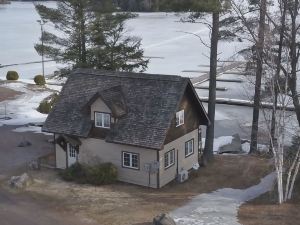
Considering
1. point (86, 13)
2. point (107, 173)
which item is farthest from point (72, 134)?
point (86, 13)

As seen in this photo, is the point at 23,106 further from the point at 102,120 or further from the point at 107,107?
the point at 107,107

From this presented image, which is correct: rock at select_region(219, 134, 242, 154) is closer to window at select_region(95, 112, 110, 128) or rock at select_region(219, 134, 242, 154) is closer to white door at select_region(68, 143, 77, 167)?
window at select_region(95, 112, 110, 128)

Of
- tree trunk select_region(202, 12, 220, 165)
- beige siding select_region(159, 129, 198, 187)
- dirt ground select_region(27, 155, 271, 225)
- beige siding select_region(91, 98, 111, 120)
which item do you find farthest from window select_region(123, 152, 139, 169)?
tree trunk select_region(202, 12, 220, 165)

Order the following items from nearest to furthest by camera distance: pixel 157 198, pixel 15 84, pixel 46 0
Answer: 1. pixel 157 198
2. pixel 15 84
3. pixel 46 0

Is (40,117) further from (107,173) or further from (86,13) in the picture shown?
(107,173)

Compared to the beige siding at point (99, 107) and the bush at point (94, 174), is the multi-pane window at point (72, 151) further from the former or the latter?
the beige siding at point (99, 107)

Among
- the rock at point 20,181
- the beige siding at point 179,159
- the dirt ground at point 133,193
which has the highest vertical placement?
the beige siding at point 179,159

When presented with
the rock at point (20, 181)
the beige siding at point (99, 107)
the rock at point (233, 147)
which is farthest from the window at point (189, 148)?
the rock at point (20, 181)
